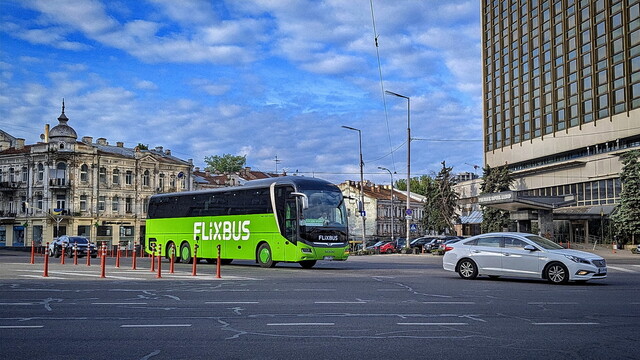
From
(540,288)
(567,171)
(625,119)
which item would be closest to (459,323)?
(540,288)

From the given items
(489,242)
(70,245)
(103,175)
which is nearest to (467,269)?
(489,242)

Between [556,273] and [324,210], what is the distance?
36.2ft

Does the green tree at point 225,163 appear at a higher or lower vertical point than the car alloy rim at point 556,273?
higher

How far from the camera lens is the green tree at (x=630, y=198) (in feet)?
179

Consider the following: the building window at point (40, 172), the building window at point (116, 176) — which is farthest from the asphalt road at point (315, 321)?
the building window at point (116, 176)

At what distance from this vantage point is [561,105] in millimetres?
71875

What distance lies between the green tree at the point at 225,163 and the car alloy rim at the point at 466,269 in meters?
92.8

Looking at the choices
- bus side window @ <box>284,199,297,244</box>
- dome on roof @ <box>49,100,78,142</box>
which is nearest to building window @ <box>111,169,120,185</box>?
Result: dome on roof @ <box>49,100,78,142</box>

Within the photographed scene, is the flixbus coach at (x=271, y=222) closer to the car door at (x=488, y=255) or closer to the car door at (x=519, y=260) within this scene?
the car door at (x=488, y=255)

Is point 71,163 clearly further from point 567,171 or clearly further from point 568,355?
point 568,355

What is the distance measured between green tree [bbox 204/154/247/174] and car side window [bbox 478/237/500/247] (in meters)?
93.3

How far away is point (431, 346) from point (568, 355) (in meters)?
1.64

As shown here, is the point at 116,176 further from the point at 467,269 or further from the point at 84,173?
the point at 467,269

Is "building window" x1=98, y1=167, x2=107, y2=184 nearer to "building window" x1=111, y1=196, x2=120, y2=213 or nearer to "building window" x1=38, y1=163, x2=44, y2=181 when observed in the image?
"building window" x1=111, y1=196, x2=120, y2=213
